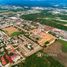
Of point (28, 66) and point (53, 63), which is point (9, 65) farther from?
point (53, 63)

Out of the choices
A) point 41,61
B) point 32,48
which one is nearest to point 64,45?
point 32,48

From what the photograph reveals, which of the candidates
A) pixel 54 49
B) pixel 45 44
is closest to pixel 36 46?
pixel 45 44

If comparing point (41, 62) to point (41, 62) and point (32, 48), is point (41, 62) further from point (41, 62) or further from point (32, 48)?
point (32, 48)

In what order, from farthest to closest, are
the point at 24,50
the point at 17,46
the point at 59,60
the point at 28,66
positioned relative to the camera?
the point at 17,46 → the point at 24,50 → the point at 59,60 → the point at 28,66

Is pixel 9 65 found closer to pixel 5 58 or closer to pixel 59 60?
pixel 5 58

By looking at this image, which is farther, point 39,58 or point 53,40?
point 53,40

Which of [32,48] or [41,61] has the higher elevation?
[32,48]

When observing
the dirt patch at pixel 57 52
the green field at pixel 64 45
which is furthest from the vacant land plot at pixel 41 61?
the green field at pixel 64 45

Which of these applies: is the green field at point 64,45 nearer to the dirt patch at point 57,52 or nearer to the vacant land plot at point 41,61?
the dirt patch at point 57,52

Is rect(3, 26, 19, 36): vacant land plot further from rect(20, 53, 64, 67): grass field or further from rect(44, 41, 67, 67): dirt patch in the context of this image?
rect(20, 53, 64, 67): grass field

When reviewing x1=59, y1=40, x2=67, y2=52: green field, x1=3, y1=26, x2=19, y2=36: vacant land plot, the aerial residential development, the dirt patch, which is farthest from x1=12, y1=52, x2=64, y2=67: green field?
x1=3, y1=26, x2=19, y2=36: vacant land plot

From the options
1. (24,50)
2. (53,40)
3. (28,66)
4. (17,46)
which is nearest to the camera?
(28,66)
